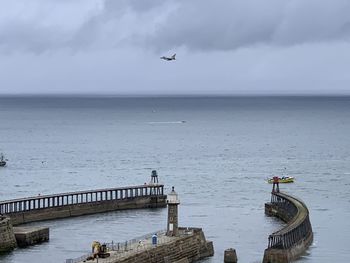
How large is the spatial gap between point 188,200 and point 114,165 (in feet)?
172

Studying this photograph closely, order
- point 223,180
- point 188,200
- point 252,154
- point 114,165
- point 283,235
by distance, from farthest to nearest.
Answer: point 252,154 → point 114,165 → point 223,180 → point 188,200 → point 283,235

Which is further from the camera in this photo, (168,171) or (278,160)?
(278,160)

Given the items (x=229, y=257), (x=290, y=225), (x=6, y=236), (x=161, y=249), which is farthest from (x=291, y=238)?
(x=6, y=236)

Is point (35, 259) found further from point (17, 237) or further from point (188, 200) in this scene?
point (188, 200)

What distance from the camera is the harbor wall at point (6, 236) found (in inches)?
2869

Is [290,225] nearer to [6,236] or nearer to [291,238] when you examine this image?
[291,238]

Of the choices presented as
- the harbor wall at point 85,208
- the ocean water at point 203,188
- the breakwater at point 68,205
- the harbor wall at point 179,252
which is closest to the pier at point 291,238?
the ocean water at point 203,188

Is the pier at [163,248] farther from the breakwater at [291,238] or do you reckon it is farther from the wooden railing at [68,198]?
the wooden railing at [68,198]

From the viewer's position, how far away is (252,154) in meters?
188

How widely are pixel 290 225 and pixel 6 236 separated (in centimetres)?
2324

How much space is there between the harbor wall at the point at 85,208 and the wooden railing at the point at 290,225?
1417 cm

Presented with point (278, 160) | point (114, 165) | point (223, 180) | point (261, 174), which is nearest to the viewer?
point (223, 180)

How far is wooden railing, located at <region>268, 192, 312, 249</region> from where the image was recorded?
70375 millimetres

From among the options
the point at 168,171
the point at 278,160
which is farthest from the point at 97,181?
the point at 278,160
